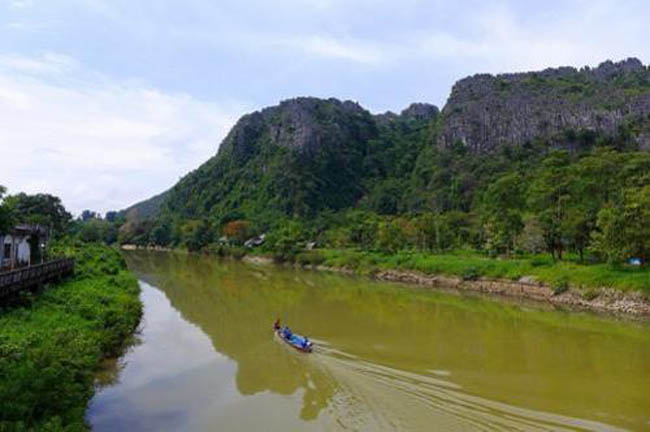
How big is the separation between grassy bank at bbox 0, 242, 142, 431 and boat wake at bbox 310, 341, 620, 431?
722 cm

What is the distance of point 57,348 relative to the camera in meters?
14.1

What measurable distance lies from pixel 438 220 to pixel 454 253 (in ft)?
26.1

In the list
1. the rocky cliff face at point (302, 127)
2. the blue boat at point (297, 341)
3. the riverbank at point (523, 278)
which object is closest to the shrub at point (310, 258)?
the riverbank at point (523, 278)

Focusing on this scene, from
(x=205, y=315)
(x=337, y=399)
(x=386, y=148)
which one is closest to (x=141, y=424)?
(x=337, y=399)

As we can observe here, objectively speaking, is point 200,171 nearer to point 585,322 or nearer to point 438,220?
point 438,220

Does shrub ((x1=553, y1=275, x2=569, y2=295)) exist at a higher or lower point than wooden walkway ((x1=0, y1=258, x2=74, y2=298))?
lower

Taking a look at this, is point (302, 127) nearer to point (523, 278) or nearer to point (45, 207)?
point (45, 207)

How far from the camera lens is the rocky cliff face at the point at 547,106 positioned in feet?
370

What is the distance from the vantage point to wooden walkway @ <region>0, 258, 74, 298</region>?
2102 centimetres

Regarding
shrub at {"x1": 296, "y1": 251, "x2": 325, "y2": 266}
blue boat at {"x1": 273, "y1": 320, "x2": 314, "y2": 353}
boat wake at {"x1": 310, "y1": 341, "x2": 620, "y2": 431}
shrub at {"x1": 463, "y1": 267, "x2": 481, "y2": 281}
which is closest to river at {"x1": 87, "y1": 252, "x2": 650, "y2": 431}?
boat wake at {"x1": 310, "y1": 341, "x2": 620, "y2": 431}

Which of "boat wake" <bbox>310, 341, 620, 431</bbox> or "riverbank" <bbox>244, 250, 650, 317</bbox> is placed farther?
"riverbank" <bbox>244, 250, 650, 317</bbox>

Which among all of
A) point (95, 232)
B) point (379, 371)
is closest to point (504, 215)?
point (379, 371)

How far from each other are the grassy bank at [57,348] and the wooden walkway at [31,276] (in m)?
0.67

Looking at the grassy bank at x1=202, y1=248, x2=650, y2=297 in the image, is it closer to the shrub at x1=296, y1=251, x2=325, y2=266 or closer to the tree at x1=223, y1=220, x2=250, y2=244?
the shrub at x1=296, y1=251, x2=325, y2=266
